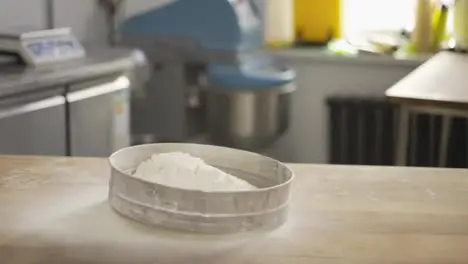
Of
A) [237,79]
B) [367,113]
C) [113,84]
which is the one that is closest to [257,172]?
[113,84]

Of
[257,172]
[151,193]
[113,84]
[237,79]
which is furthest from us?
[237,79]

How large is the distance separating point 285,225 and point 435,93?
145cm

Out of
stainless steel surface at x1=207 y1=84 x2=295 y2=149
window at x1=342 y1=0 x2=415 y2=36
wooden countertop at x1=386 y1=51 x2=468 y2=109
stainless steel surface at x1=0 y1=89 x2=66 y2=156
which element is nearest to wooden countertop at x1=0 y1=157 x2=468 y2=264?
stainless steel surface at x1=0 y1=89 x2=66 y2=156

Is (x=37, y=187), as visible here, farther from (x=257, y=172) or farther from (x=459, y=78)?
(x=459, y=78)

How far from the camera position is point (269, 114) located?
334 centimetres

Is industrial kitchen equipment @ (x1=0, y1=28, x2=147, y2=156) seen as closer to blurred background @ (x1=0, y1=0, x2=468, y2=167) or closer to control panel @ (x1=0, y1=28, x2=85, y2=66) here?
control panel @ (x1=0, y1=28, x2=85, y2=66)

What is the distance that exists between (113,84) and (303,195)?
61.4 inches

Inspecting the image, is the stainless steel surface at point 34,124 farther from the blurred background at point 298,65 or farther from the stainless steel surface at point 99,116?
the blurred background at point 298,65

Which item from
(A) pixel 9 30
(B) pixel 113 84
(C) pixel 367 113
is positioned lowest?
(C) pixel 367 113

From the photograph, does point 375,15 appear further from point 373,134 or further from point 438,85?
point 438,85

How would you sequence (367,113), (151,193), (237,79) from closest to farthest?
(151,193), (237,79), (367,113)

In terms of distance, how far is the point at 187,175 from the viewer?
104 cm

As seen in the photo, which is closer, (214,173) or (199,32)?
(214,173)

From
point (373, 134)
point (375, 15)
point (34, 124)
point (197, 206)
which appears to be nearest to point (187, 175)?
point (197, 206)
